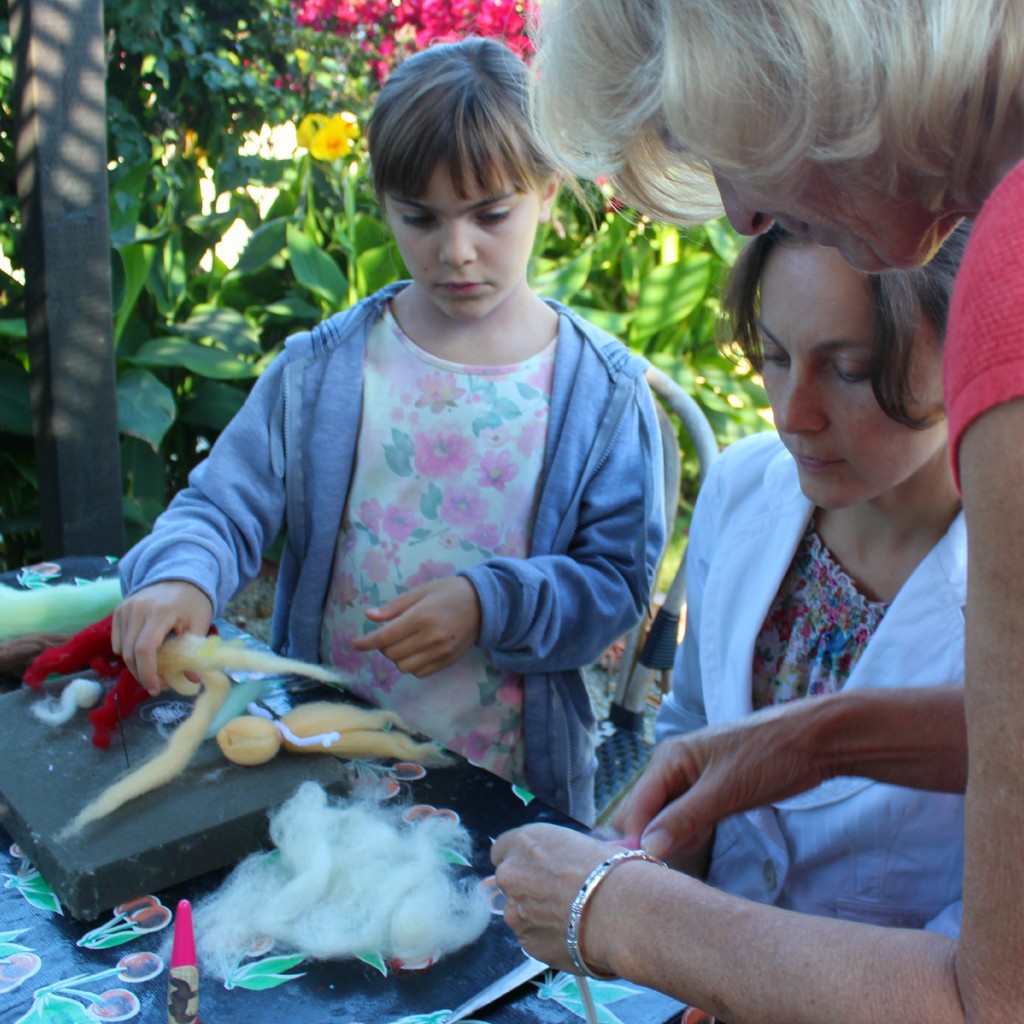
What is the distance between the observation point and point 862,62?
81 centimetres

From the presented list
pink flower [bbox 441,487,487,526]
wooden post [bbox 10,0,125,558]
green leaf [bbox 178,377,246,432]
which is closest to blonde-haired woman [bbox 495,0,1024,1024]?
pink flower [bbox 441,487,487,526]

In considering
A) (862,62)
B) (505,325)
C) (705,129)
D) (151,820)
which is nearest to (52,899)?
(151,820)

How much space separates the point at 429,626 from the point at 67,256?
164 cm

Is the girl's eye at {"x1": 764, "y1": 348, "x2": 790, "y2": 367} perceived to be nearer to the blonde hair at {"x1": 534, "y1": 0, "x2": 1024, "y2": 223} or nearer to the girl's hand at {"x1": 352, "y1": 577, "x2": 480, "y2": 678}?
the blonde hair at {"x1": 534, "y1": 0, "x2": 1024, "y2": 223}

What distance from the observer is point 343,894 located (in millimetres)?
1186

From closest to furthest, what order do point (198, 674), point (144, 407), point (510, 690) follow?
point (198, 674) < point (510, 690) < point (144, 407)

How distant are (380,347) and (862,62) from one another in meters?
1.39

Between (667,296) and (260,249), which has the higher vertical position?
(260,249)

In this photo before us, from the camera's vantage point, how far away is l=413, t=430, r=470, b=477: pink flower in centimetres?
204

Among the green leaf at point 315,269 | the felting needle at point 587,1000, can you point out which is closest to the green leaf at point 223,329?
the green leaf at point 315,269

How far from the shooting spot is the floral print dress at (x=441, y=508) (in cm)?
200

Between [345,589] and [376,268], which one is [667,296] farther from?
[345,589]

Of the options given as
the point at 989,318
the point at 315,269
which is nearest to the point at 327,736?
the point at 989,318

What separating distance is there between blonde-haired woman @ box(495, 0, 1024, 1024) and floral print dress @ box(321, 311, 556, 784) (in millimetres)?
801
